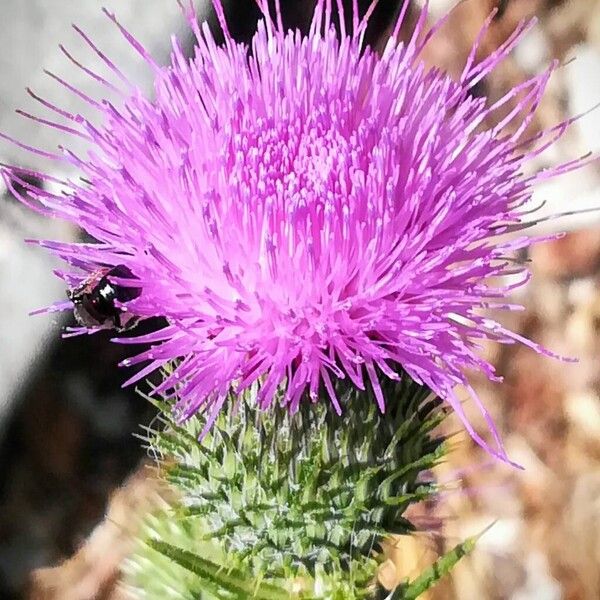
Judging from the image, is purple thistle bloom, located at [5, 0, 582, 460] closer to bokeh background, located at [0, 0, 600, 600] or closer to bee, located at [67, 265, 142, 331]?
bee, located at [67, 265, 142, 331]

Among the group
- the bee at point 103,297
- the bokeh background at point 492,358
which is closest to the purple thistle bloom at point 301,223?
the bee at point 103,297

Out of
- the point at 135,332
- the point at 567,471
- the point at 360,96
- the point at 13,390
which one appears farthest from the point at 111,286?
the point at 567,471

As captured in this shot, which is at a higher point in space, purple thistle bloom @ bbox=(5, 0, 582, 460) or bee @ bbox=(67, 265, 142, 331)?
purple thistle bloom @ bbox=(5, 0, 582, 460)

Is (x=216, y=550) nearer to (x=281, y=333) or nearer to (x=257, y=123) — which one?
(x=281, y=333)

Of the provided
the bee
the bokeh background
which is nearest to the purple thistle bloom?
the bee

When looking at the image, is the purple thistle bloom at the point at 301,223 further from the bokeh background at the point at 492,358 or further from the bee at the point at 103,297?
the bokeh background at the point at 492,358

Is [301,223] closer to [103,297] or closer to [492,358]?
[103,297]
